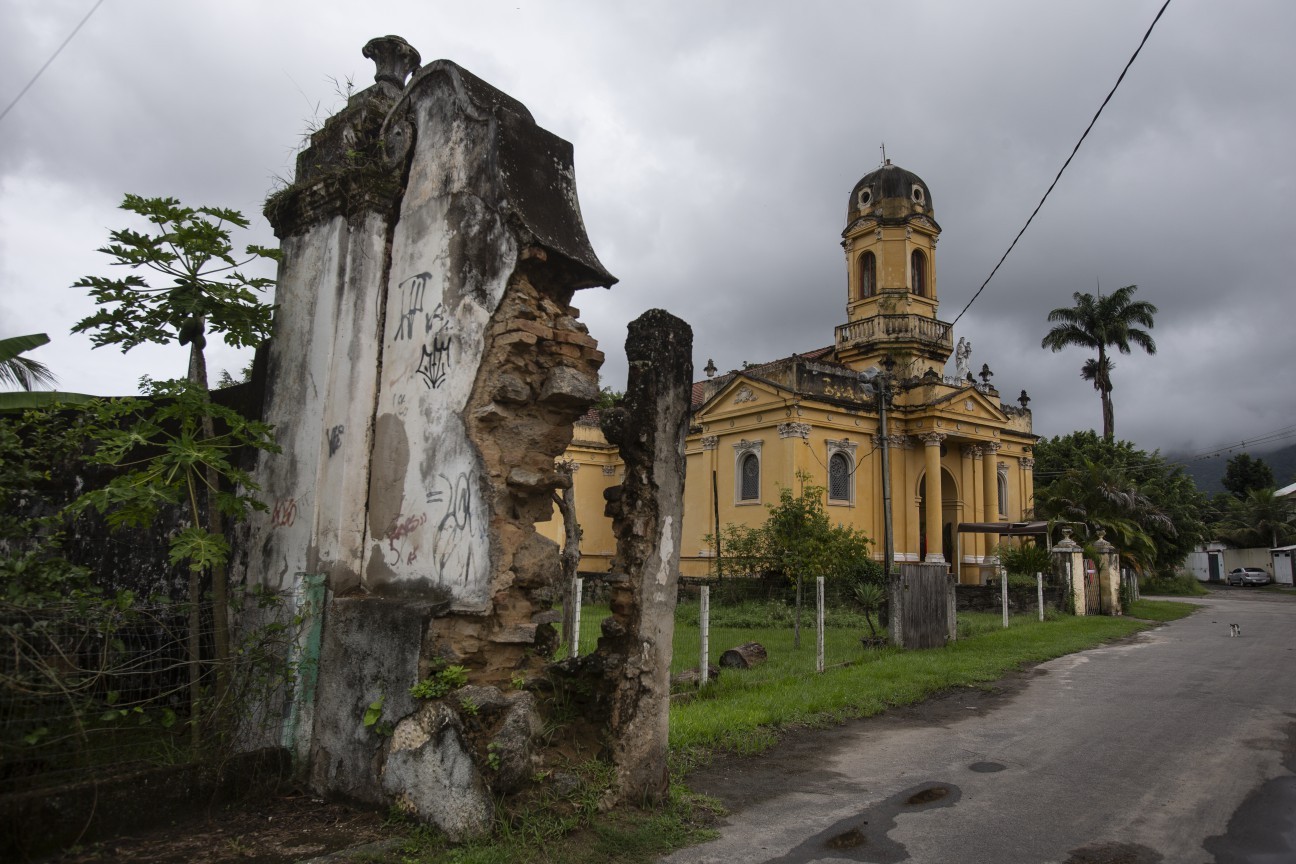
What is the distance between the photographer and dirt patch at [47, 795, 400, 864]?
181 inches

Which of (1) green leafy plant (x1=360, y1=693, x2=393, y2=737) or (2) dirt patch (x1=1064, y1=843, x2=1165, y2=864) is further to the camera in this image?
(1) green leafy plant (x1=360, y1=693, x2=393, y2=737)

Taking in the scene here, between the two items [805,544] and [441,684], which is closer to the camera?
[441,684]

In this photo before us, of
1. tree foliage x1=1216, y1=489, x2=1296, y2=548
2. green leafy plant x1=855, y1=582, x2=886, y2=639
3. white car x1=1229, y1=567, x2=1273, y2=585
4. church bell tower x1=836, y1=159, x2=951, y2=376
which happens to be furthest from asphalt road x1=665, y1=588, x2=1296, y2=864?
tree foliage x1=1216, y1=489, x2=1296, y2=548

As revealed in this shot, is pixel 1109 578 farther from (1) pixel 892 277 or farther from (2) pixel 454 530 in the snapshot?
(2) pixel 454 530

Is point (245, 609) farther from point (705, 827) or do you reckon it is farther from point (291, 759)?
point (705, 827)

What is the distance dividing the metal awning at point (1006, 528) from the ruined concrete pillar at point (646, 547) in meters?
23.6

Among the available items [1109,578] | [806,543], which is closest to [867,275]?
[1109,578]

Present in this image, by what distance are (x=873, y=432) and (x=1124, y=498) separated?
9.09m

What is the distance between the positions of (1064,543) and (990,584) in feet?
7.12

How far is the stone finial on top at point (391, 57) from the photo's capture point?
7.12m

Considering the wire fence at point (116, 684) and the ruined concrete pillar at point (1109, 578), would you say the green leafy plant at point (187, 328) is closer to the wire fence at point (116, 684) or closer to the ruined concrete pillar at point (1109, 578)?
the wire fence at point (116, 684)

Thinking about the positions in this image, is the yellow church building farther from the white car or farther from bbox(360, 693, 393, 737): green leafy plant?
the white car

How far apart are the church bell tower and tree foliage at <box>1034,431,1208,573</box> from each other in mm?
6319

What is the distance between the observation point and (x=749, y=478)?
1100 inches
